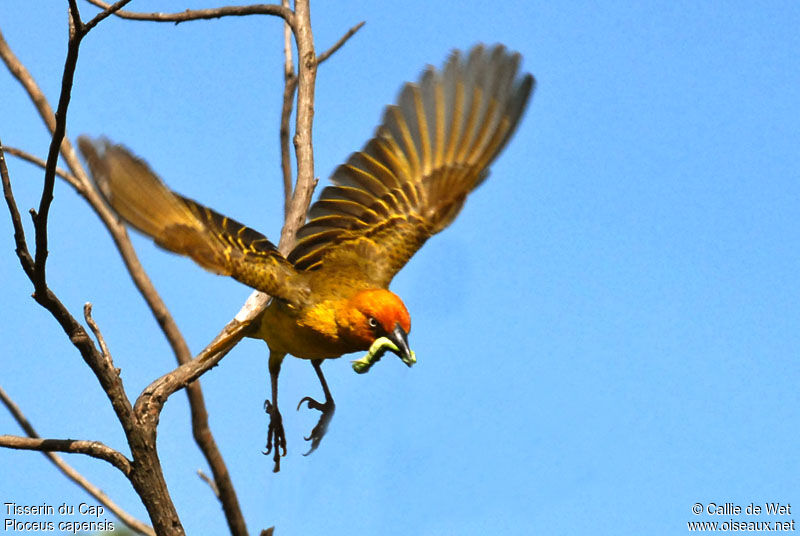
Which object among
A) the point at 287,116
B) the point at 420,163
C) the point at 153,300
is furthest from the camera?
the point at 287,116

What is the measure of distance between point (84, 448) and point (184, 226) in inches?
61.1

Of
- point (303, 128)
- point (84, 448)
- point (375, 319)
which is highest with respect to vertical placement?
point (303, 128)

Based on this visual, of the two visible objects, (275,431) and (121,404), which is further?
(275,431)

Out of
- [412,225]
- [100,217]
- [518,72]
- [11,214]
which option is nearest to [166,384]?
[11,214]

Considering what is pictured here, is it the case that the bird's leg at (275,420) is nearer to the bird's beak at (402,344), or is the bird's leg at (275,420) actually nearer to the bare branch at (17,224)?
the bird's beak at (402,344)

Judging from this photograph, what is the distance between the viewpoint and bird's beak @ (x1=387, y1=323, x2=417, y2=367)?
4.68m

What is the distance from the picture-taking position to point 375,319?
481 cm

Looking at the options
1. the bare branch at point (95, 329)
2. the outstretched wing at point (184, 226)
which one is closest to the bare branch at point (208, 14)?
the outstretched wing at point (184, 226)

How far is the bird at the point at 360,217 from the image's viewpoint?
16.2 ft

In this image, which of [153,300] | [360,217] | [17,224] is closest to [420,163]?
[360,217]

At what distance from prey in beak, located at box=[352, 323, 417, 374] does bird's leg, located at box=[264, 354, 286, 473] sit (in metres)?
0.92

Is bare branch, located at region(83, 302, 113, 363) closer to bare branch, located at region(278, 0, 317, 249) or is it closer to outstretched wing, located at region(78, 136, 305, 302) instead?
outstretched wing, located at region(78, 136, 305, 302)

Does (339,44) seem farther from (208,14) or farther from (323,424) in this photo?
(323,424)

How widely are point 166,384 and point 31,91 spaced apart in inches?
129
